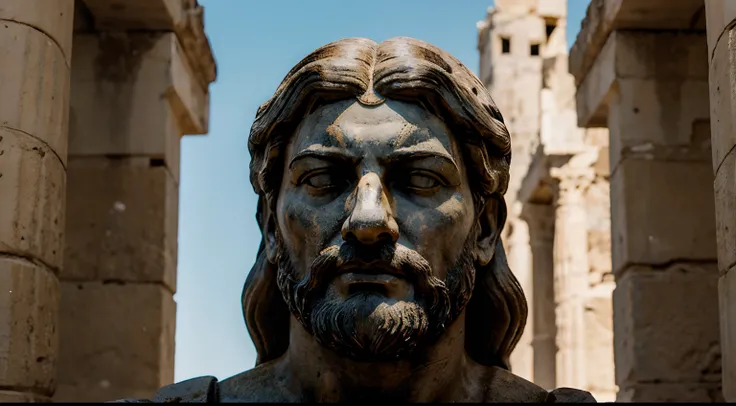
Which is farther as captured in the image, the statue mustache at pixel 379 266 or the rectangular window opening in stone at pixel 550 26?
the rectangular window opening in stone at pixel 550 26

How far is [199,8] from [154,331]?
6.76 ft

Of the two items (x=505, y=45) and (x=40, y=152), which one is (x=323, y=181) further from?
(x=505, y=45)

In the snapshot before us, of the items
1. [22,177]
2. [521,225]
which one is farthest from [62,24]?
[521,225]

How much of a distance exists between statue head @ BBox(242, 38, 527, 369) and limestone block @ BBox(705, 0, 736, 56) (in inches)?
63.9

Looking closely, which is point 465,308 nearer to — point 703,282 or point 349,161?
point 349,161

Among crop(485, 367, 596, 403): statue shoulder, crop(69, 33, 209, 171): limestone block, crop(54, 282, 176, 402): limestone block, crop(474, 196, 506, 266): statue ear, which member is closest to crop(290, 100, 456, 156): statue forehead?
crop(474, 196, 506, 266): statue ear

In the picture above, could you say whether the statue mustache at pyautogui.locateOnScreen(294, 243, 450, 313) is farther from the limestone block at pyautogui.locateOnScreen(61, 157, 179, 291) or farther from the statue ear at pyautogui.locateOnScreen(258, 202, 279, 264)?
the limestone block at pyautogui.locateOnScreen(61, 157, 179, 291)

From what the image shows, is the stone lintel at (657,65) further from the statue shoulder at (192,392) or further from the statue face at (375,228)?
the statue shoulder at (192,392)

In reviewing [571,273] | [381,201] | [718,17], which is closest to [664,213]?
[718,17]

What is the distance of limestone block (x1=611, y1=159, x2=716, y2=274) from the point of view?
797 cm

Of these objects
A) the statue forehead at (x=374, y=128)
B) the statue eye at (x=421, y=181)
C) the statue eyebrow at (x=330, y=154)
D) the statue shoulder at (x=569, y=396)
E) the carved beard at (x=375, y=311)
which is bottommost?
the statue shoulder at (x=569, y=396)

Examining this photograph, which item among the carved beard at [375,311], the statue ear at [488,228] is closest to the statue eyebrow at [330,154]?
the carved beard at [375,311]

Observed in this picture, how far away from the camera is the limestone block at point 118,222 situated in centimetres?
775

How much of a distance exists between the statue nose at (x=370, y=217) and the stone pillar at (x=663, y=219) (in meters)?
4.43
